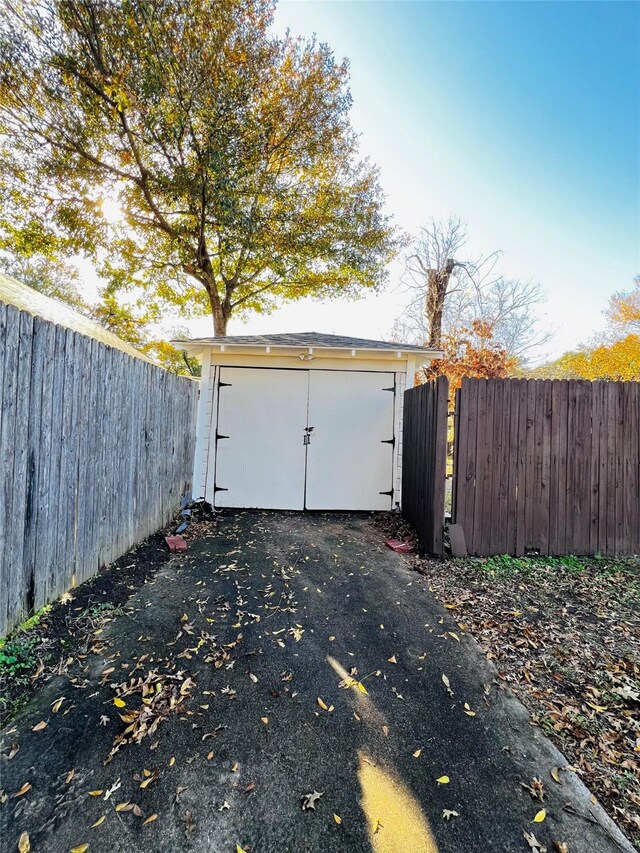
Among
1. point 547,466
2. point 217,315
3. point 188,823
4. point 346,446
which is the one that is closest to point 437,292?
point 217,315

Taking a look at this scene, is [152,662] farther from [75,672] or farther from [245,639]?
[245,639]

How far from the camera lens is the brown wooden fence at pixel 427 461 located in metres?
4.09

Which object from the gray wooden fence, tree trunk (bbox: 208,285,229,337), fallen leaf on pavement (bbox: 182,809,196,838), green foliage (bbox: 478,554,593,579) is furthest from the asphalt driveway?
tree trunk (bbox: 208,285,229,337)

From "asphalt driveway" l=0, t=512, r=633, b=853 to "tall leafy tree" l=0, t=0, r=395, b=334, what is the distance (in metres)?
8.22

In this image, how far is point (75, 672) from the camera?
2.06m

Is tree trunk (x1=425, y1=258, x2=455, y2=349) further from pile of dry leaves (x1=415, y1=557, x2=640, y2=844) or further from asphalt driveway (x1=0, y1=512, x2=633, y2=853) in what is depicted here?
asphalt driveway (x1=0, y1=512, x2=633, y2=853)

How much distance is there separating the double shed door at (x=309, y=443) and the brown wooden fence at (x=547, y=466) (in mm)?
1926

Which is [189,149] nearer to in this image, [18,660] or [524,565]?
[18,660]

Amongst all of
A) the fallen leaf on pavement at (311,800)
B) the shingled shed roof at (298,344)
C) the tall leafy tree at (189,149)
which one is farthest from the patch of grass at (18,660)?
the tall leafy tree at (189,149)

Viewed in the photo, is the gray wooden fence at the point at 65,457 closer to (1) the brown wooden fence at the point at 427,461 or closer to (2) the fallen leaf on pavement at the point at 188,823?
(2) the fallen leaf on pavement at the point at 188,823

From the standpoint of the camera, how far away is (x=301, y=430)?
5.95 m

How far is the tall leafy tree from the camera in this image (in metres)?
6.58

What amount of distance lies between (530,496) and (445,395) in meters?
1.50

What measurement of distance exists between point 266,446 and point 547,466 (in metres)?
3.87
